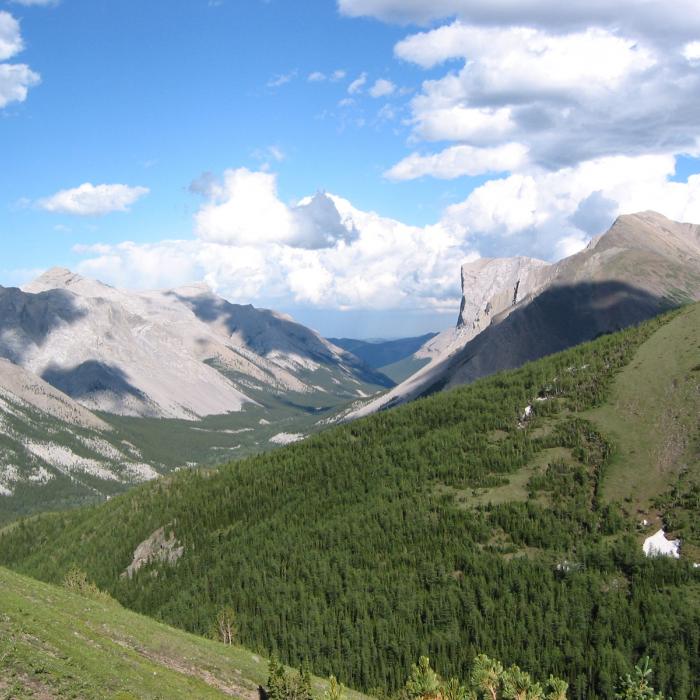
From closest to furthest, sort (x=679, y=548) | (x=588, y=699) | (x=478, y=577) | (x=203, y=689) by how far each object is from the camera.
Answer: (x=203, y=689), (x=588, y=699), (x=679, y=548), (x=478, y=577)

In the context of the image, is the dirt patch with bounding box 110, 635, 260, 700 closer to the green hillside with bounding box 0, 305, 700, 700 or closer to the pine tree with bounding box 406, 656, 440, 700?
the pine tree with bounding box 406, 656, 440, 700

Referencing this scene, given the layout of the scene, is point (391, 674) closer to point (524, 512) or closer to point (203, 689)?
point (524, 512)

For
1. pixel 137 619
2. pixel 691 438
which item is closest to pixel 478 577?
pixel 691 438

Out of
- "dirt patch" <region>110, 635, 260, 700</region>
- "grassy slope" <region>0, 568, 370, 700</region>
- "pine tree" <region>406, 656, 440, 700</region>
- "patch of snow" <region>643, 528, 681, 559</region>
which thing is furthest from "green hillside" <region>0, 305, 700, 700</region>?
"dirt patch" <region>110, 635, 260, 700</region>

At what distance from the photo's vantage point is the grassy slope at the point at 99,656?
50.6m

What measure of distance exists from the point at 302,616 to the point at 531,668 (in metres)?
57.6

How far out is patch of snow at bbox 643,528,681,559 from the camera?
158 metres

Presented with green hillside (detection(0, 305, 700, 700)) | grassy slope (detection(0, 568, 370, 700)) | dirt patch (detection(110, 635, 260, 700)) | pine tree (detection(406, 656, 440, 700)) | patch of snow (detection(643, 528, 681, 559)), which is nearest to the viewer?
grassy slope (detection(0, 568, 370, 700))

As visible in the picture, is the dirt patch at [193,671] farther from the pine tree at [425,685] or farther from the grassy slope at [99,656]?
the pine tree at [425,685]

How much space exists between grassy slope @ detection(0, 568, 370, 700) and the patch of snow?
96403 mm

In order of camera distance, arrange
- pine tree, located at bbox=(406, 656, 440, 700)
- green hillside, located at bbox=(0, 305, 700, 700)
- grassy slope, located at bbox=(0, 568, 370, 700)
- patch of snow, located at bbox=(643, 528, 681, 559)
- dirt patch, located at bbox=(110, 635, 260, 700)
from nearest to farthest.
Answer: grassy slope, located at bbox=(0, 568, 370, 700) → pine tree, located at bbox=(406, 656, 440, 700) → dirt patch, located at bbox=(110, 635, 260, 700) → green hillside, located at bbox=(0, 305, 700, 700) → patch of snow, located at bbox=(643, 528, 681, 559)

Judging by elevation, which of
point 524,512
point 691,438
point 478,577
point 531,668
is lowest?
point 531,668

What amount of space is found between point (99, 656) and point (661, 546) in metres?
140

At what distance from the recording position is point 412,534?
636 ft
